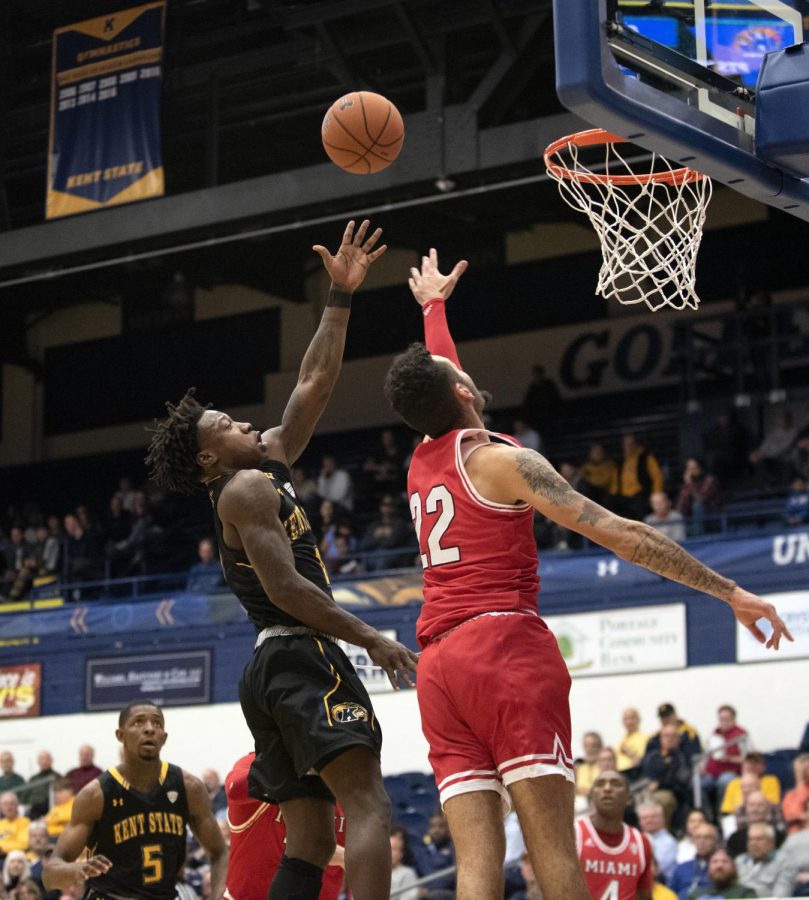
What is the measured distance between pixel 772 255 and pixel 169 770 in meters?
14.6

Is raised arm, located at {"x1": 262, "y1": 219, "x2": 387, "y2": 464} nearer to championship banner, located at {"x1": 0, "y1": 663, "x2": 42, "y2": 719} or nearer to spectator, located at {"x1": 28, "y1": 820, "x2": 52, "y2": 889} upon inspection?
spectator, located at {"x1": 28, "y1": 820, "x2": 52, "y2": 889}

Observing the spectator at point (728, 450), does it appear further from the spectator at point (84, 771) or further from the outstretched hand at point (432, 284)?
the outstretched hand at point (432, 284)

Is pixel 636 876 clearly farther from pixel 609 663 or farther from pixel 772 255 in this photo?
pixel 772 255

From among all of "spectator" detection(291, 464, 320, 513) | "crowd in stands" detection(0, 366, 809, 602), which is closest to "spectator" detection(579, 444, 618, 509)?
"crowd in stands" detection(0, 366, 809, 602)

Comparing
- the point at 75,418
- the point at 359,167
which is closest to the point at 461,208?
the point at 75,418

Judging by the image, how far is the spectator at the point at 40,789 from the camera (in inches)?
634

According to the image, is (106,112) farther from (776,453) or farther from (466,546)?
(466,546)

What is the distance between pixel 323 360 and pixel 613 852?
135 inches

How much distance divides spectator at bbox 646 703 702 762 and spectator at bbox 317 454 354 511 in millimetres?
7235

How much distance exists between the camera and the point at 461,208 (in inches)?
797

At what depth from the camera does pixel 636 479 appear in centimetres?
1752

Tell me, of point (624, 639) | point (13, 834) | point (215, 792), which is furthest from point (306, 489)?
point (13, 834)

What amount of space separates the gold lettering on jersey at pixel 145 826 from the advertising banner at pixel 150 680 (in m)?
10.5

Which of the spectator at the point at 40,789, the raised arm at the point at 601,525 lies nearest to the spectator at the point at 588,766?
the spectator at the point at 40,789
